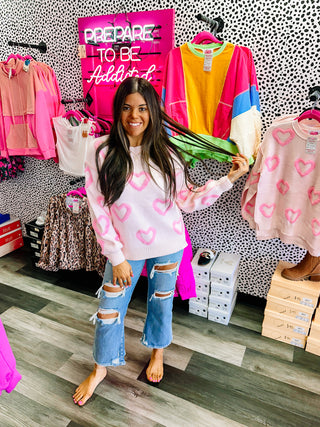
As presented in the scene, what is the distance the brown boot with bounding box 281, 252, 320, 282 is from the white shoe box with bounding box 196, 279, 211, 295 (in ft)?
1.79

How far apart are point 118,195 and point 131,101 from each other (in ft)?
1.27

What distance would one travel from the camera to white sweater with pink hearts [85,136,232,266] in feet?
4.26

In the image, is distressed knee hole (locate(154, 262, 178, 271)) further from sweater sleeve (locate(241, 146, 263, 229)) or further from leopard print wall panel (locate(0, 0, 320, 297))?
leopard print wall panel (locate(0, 0, 320, 297))

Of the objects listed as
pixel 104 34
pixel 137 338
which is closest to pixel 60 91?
pixel 104 34

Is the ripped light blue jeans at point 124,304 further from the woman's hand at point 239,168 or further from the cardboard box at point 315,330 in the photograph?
the cardboard box at point 315,330

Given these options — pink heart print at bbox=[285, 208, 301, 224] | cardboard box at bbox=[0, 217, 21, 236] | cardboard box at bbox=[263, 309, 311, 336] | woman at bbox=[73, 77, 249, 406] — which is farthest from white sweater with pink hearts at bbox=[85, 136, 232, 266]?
cardboard box at bbox=[0, 217, 21, 236]

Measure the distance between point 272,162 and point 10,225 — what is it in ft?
8.84

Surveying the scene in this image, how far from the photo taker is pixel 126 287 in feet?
4.79

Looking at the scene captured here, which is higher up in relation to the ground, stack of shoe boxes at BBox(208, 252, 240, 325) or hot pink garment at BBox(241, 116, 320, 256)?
hot pink garment at BBox(241, 116, 320, 256)

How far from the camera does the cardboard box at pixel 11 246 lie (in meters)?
3.14

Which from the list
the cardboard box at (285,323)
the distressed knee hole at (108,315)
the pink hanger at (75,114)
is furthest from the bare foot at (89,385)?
the pink hanger at (75,114)

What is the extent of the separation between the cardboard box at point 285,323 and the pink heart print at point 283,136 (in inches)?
45.2

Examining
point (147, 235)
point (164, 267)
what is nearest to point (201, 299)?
point (164, 267)

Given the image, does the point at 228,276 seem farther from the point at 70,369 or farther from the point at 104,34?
the point at 104,34
